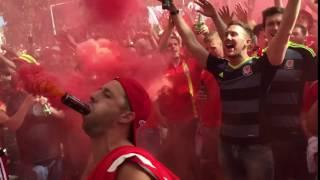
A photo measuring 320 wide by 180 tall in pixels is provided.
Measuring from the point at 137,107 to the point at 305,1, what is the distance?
1.92 metres

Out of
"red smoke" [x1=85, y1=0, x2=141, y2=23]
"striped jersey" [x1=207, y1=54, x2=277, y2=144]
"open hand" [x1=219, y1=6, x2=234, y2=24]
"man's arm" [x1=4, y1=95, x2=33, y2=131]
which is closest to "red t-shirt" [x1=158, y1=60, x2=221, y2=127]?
"open hand" [x1=219, y1=6, x2=234, y2=24]

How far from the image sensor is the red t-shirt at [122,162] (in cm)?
177

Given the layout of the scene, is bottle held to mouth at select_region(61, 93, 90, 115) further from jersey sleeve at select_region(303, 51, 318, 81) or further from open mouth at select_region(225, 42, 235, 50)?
jersey sleeve at select_region(303, 51, 318, 81)

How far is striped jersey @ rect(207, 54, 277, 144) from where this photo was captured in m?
2.98

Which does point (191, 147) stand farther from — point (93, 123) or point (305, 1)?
point (93, 123)

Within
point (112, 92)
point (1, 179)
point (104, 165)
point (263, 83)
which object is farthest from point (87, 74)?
point (104, 165)

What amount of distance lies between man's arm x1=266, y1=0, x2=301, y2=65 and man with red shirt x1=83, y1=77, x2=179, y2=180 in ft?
3.14

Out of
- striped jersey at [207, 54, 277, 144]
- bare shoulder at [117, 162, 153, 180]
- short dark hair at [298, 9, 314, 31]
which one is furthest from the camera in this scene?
short dark hair at [298, 9, 314, 31]

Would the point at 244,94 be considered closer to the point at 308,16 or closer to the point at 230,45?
the point at 230,45

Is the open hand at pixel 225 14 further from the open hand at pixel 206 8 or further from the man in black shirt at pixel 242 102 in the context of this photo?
the man in black shirt at pixel 242 102

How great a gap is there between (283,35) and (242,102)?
478 mm

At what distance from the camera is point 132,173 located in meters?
1.75

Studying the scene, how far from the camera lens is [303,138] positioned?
3111 millimetres

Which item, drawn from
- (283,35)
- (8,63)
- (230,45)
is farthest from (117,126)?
(8,63)
